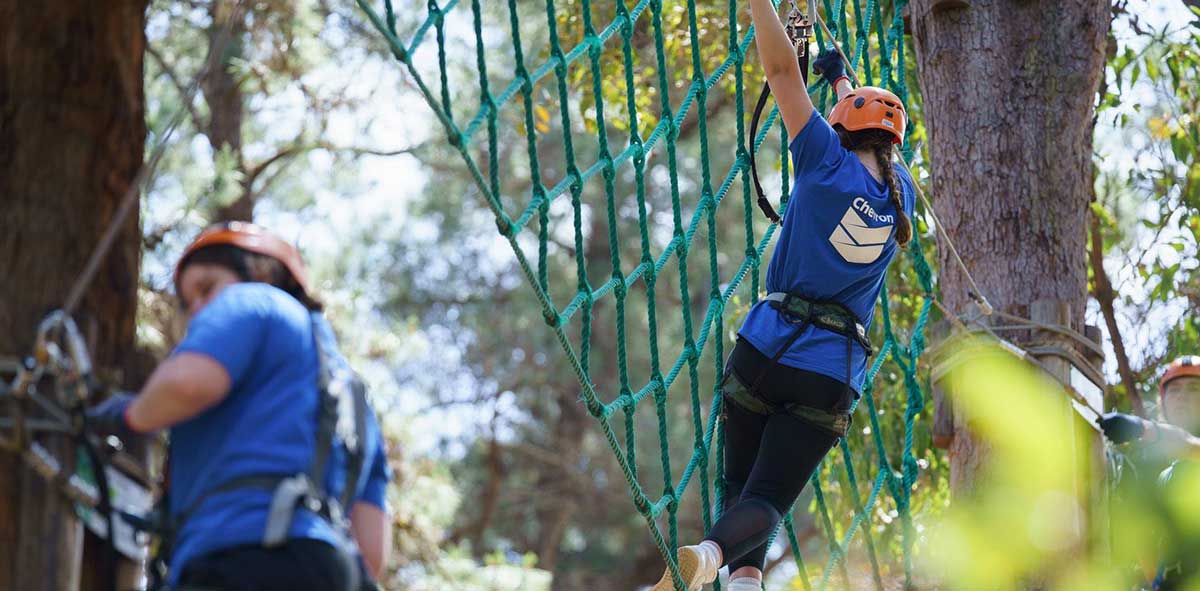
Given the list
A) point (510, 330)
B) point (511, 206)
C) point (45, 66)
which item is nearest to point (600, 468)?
point (510, 330)

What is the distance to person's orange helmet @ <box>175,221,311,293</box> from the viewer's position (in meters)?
1.85

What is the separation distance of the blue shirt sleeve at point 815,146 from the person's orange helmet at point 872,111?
0.07 metres

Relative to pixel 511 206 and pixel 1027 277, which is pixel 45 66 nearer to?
pixel 1027 277

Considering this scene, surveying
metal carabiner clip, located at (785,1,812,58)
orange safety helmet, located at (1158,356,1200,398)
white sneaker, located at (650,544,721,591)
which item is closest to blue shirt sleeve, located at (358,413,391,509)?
white sneaker, located at (650,544,721,591)

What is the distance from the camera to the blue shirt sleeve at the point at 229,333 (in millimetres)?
1694

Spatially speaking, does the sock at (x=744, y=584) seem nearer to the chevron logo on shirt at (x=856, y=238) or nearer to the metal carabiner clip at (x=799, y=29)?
the chevron logo on shirt at (x=856, y=238)

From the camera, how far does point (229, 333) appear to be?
1705 mm

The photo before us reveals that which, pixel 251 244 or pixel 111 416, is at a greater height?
pixel 251 244

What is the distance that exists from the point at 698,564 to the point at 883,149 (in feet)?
2.62

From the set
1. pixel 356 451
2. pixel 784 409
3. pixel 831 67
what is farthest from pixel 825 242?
pixel 356 451

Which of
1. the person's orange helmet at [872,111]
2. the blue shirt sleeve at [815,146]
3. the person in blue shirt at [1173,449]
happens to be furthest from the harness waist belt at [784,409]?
the person in blue shirt at [1173,449]

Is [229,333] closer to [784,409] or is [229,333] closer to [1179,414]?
[784,409]

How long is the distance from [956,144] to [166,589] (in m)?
1.99

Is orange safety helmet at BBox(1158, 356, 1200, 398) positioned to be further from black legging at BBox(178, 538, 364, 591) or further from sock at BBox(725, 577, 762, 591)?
black legging at BBox(178, 538, 364, 591)
